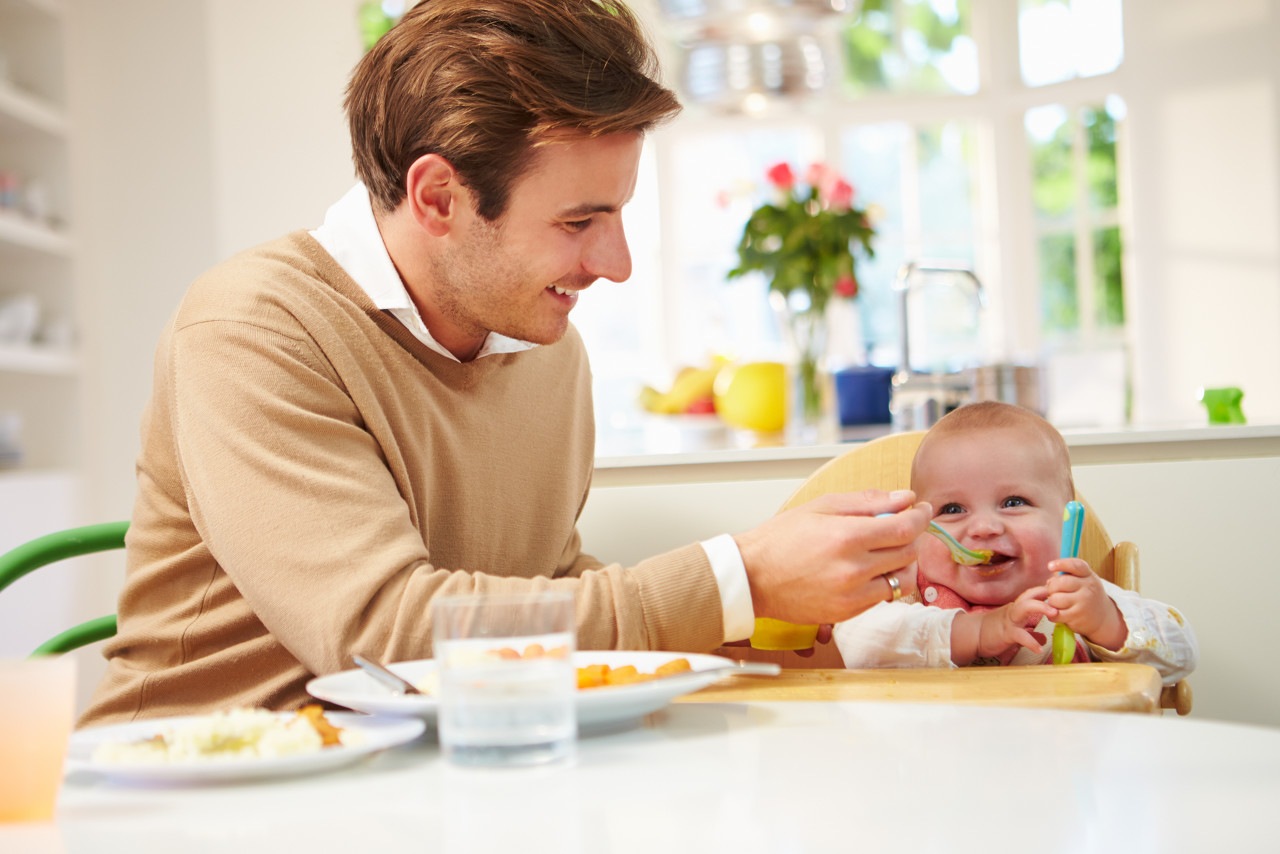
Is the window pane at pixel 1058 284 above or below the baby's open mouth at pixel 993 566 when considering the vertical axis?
above

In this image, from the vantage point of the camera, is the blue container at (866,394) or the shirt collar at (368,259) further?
the blue container at (866,394)

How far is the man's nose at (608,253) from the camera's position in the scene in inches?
49.5

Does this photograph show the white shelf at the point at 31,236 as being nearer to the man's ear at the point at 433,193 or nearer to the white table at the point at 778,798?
the man's ear at the point at 433,193

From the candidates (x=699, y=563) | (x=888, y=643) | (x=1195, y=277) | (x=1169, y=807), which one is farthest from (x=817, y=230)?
(x=1195, y=277)

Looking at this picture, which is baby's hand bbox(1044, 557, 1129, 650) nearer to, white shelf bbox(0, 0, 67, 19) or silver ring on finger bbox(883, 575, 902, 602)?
silver ring on finger bbox(883, 575, 902, 602)

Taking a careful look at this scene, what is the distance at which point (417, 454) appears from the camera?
1221mm

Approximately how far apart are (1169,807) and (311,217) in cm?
374

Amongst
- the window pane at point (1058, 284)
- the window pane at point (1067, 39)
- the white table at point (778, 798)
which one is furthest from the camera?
the window pane at point (1058, 284)

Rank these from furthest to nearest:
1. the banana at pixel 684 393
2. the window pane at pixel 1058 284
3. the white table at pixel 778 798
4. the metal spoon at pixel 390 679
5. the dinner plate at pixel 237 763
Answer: the window pane at pixel 1058 284
the banana at pixel 684 393
the metal spoon at pixel 390 679
the dinner plate at pixel 237 763
the white table at pixel 778 798

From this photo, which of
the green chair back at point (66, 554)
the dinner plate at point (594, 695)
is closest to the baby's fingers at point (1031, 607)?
the dinner plate at point (594, 695)

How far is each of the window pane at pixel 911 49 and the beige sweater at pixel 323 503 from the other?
5.33 m

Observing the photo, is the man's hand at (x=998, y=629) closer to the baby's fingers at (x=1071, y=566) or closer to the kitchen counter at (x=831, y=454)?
the baby's fingers at (x=1071, y=566)

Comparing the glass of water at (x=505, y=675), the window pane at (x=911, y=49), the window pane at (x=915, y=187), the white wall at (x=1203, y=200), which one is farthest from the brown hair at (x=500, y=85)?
the window pane at (x=911, y=49)

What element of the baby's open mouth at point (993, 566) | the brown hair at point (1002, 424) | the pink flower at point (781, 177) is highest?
the pink flower at point (781, 177)
